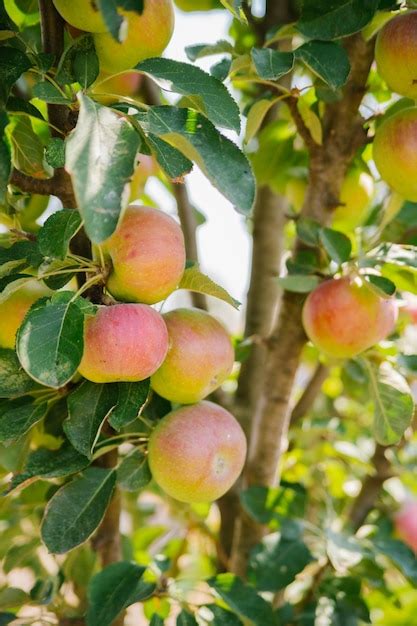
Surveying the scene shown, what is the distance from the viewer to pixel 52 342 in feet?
1.64

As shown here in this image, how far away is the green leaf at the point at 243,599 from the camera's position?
779mm

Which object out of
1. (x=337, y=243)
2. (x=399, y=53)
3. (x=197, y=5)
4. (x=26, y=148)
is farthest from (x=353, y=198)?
(x=26, y=148)

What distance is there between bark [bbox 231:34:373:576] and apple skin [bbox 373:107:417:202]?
0.07m

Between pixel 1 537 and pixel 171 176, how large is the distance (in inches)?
29.3

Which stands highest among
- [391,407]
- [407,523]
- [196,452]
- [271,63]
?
[271,63]

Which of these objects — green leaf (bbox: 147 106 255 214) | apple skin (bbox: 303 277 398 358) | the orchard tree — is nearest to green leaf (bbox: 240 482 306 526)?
the orchard tree

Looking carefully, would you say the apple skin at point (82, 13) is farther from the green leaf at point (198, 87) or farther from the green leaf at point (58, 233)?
the green leaf at point (58, 233)

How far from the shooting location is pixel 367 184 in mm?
962

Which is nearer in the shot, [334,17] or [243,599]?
[334,17]

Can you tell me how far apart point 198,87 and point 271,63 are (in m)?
0.14

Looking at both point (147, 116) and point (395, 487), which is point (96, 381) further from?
point (395, 487)

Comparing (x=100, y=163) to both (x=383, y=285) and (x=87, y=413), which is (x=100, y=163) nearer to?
(x=87, y=413)

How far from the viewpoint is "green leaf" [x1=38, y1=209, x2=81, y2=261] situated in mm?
535

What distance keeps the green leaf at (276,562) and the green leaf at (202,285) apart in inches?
18.8
